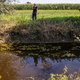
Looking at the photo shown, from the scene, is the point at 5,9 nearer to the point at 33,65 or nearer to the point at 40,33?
the point at 40,33

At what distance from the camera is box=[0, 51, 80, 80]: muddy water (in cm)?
418

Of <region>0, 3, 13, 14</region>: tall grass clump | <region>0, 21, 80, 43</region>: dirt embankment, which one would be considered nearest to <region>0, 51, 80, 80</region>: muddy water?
<region>0, 21, 80, 43</region>: dirt embankment

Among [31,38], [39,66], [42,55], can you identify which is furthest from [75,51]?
[31,38]

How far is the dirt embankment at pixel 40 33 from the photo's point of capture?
8664mm

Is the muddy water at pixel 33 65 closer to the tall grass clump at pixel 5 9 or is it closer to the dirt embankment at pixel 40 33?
the dirt embankment at pixel 40 33

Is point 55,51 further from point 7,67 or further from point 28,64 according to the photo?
point 7,67

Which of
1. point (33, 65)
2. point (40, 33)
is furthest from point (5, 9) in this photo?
point (33, 65)

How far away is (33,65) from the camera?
499cm

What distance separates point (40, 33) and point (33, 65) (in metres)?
4.10

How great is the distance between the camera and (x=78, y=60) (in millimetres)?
5594

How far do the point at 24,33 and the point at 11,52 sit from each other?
2468 millimetres

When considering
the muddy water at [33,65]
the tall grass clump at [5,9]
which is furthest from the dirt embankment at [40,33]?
the tall grass clump at [5,9]

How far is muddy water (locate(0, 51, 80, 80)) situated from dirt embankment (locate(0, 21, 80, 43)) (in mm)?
2656

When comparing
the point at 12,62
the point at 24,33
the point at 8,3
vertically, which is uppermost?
the point at 8,3
